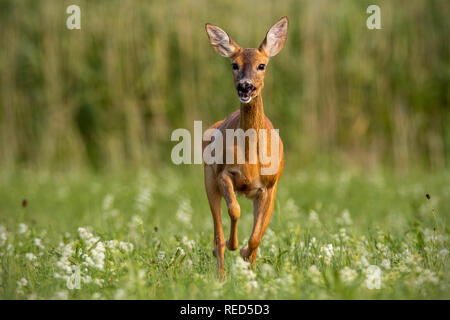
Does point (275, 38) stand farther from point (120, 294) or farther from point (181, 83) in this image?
point (181, 83)

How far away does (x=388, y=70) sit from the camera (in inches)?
552

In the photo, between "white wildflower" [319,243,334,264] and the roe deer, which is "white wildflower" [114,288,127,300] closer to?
the roe deer

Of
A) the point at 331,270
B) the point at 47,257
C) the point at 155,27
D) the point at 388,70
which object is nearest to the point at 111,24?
the point at 155,27

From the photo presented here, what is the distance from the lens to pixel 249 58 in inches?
184

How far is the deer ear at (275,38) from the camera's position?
15.8 ft

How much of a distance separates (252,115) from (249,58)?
40cm

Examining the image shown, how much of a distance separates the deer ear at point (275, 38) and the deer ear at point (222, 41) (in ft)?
0.67

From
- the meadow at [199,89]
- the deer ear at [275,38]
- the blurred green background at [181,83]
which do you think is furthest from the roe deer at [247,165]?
the blurred green background at [181,83]

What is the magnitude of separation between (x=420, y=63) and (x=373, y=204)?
18.6 ft

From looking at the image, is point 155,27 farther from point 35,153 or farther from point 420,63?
point 420,63

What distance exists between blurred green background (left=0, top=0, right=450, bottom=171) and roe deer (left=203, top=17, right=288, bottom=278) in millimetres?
8396

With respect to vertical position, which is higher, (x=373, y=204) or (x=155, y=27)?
(x=155, y=27)

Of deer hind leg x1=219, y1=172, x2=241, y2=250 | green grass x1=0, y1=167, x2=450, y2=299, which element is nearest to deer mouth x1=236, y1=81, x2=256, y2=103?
deer hind leg x1=219, y1=172, x2=241, y2=250
